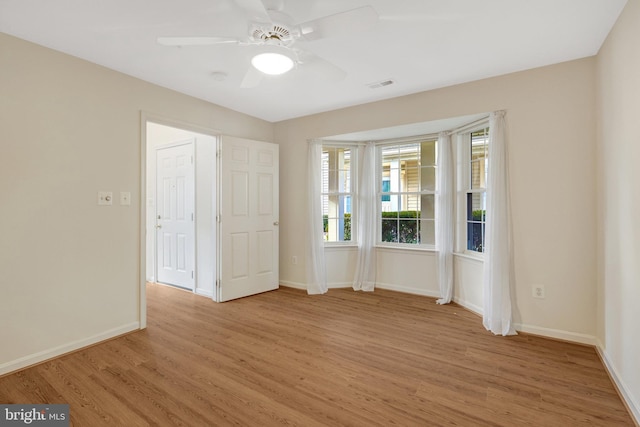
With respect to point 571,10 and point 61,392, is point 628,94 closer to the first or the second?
point 571,10

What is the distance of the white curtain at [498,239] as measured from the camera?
9.67 feet

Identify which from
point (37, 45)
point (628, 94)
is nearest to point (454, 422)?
point (628, 94)

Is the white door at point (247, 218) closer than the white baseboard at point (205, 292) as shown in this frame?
Yes

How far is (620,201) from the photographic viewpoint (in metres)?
2.13

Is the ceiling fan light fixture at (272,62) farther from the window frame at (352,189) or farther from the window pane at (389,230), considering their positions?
the window pane at (389,230)

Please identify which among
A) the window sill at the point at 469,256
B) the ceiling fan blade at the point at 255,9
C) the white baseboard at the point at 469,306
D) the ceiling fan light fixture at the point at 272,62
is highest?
the ceiling fan blade at the point at 255,9

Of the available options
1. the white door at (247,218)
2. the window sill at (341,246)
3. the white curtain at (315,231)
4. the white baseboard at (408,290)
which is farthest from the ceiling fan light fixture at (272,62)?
the white baseboard at (408,290)

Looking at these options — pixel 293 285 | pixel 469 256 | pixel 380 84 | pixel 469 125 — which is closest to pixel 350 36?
pixel 380 84

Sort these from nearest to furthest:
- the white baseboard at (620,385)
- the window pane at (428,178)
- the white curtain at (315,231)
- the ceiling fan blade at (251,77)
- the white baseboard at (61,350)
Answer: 1. the white baseboard at (620,385)
2. the white baseboard at (61,350)
3. the ceiling fan blade at (251,77)
4. the window pane at (428,178)
5. the white curtain at (315,231)

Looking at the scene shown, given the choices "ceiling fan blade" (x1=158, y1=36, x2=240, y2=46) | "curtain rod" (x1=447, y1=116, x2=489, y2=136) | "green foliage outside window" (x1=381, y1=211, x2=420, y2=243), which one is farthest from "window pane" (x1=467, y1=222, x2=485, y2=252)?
"ceiling fan blade" (x1=158, y1=36, x2=240, y2=46)

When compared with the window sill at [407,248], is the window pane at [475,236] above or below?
above

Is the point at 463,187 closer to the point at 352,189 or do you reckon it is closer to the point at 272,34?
the point at 352,189

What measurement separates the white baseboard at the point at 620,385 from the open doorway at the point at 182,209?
389cm

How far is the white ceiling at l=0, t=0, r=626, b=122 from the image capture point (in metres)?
2.01
